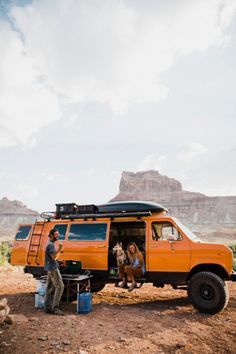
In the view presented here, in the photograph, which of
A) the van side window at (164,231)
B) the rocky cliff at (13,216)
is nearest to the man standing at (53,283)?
the van side window at (164,231)

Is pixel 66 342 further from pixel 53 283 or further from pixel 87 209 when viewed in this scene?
pixel 87 209

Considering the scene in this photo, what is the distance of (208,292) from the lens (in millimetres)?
7035

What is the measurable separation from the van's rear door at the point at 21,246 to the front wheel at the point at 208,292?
17.1ft

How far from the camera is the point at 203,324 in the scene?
613 cm

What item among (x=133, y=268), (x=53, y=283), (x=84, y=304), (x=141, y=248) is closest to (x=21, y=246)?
(x=53, y=283)

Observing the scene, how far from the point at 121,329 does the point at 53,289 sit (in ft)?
Answer: 7.06

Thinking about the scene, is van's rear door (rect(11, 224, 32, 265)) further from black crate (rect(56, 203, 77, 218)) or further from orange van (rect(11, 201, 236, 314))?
black crate (rect(56, 203, 77, 218))

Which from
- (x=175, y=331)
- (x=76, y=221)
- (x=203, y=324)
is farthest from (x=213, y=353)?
(x=76, y=221)

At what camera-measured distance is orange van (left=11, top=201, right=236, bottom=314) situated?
23.2 feet

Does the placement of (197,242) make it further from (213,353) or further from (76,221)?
(76,221)

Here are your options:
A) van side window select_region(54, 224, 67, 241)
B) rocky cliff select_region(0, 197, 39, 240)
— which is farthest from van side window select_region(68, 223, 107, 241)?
rocky cliff select_region(0, 197, 39, 240)

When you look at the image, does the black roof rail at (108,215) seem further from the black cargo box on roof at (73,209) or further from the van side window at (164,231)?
the van side window at (164,231)

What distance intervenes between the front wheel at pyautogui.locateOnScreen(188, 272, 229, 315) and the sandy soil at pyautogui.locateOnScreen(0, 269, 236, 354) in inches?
8.5

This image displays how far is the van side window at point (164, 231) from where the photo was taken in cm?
770
